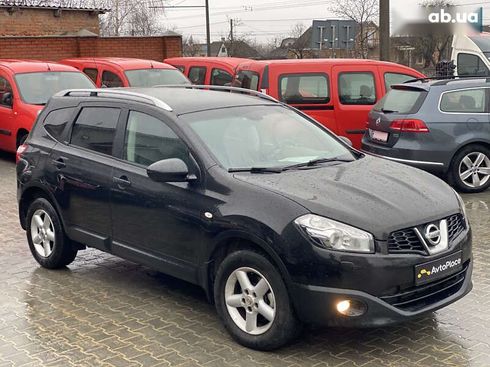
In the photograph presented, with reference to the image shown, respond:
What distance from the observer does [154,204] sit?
196 inches

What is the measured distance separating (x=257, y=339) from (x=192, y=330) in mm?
630

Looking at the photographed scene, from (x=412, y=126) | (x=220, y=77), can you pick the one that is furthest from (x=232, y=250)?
(x=220, y=77)

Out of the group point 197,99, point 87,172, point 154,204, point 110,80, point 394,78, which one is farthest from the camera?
point 110,80

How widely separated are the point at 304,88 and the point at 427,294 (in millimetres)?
7522

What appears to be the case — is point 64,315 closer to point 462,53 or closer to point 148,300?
point 148,300

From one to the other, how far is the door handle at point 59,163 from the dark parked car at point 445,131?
4.93 m

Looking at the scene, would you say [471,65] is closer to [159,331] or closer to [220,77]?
[220,77]

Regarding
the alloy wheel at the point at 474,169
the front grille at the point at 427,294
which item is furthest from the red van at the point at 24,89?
the front grille at the point at 427,294

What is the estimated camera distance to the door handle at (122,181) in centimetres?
522

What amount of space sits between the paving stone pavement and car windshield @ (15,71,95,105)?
647cm

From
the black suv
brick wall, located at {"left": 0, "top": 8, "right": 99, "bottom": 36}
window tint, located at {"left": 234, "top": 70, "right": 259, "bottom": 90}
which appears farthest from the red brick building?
the black suv

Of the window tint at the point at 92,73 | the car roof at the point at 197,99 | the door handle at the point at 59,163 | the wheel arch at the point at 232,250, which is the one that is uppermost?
the window tint at the point at 92,73

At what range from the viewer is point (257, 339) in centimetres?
438

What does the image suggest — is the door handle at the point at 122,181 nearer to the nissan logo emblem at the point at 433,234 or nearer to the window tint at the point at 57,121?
the window tint at the point at 57,121
